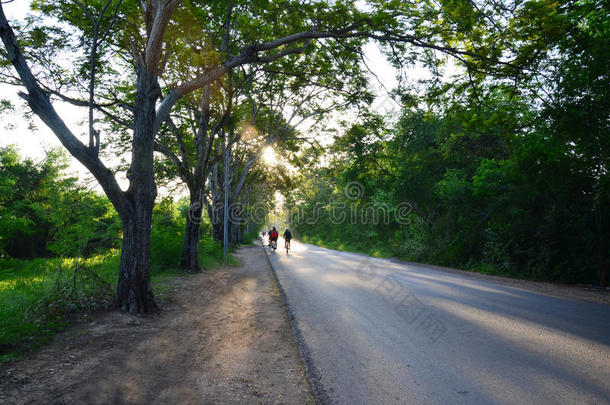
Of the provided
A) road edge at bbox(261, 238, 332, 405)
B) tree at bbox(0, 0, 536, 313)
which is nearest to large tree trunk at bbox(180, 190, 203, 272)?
tree at bbox(0, 0, 536, 313)

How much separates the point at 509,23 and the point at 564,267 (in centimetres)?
947

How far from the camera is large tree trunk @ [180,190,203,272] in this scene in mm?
13834

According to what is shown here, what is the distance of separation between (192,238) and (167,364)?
33.6ft

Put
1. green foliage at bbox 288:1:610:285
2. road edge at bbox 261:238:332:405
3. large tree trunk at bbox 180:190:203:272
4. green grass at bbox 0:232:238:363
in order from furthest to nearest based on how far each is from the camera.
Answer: large tree trunk at bbox 180:190:203:272, green foliage at bbox 288:1:610:285, green grass at bbox 0:232:238:363, road edge at bbox 261:238:332:405

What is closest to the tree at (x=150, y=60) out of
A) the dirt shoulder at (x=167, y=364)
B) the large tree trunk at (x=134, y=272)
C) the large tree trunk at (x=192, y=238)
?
the large tree trunk at (x=134, y=272)

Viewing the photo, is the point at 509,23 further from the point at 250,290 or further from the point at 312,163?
the point at 312,163

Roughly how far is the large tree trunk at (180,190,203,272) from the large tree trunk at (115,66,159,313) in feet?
21.7

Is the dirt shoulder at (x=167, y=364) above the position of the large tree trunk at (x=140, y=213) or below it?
below

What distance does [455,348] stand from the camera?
4.68 meters

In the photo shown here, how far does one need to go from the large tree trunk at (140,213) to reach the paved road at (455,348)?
3.40m

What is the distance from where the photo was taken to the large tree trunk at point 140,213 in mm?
6977

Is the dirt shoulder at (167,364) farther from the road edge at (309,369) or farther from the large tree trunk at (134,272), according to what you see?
the large tree trunk at (134,272)

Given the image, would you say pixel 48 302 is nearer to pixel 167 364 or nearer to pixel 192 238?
pixel 167 364

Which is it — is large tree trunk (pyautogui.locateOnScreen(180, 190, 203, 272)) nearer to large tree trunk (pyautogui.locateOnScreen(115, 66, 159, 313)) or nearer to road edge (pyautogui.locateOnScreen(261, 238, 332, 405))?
large tree trunk (pyautogui.locateOnScreen(115, 66, 159, 313))
